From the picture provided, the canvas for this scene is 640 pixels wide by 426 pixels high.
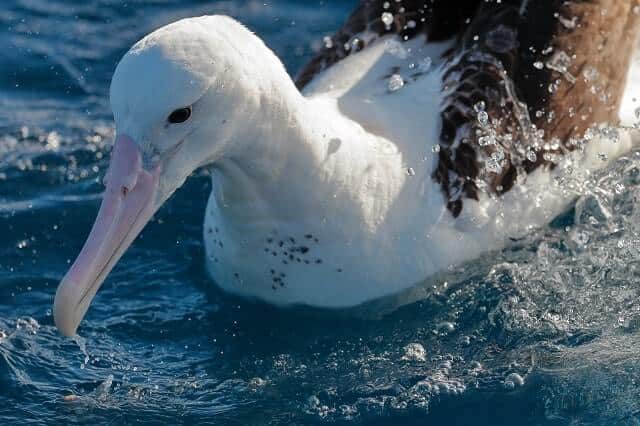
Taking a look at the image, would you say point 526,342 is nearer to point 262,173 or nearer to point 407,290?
point 407,290

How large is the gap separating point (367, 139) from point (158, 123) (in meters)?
1.31

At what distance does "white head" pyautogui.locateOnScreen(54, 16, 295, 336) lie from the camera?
4.56m

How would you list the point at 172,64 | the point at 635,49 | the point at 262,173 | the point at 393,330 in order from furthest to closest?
the point at 635,49 → the point at 393,330 → the point at 262,173 → the point at 172,64

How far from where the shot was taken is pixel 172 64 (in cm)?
458

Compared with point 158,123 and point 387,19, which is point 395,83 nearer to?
point 387,19

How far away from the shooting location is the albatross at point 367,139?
469 cm

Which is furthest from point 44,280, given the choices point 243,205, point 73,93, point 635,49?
point 635,49

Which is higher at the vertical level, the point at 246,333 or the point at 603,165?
the point at 603,165

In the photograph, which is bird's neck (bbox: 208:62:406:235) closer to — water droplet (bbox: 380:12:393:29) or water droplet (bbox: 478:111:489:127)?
water droplet (bbox: 478:111:489:127)

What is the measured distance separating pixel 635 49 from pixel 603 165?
0.73 meters

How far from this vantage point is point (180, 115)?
468cm

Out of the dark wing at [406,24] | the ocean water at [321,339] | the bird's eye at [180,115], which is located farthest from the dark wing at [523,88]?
the bird's eye at [180,115]

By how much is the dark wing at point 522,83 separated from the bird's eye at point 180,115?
146 cm

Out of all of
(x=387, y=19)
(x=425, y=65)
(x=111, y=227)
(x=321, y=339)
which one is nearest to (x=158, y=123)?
(x=111, y=227)
